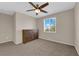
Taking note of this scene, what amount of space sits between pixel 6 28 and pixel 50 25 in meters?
3.50

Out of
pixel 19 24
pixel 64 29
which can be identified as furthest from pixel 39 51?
pixel 19 24

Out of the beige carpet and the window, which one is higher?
the window

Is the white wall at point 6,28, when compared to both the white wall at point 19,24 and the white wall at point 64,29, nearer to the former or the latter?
the white wall at point 19,24

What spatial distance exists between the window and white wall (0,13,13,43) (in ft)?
9.66

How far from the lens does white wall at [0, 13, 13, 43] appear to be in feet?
15.9

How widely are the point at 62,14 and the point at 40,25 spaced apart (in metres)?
2.52

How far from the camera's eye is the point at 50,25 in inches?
219

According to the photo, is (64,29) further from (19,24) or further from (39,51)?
(19,24)

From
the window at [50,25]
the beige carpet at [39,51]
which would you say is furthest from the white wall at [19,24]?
the window at [50,25]

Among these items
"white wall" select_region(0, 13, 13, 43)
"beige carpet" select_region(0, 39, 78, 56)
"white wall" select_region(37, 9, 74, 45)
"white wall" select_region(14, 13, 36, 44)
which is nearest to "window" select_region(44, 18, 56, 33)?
"white wall" select_region(37, 9, 74, 45)

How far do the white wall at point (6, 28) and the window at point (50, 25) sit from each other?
2.95 metres

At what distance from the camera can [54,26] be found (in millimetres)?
5242

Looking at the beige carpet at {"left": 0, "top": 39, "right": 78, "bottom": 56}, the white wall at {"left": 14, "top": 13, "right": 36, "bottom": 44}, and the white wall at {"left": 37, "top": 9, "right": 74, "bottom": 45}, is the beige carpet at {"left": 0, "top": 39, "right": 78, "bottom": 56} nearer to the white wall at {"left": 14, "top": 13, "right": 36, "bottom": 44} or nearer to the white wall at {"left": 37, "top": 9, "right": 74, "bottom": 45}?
the white wall at {"left": 37, "top": 9, "right": 74, "bottom": 45}

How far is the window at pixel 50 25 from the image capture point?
529cm
